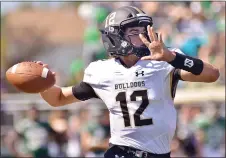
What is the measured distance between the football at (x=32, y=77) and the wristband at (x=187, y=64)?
106cm

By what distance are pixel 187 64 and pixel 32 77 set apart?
1.24 m

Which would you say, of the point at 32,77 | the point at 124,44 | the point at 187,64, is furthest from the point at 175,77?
the point at 32,77

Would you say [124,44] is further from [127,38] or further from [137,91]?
[137,91]

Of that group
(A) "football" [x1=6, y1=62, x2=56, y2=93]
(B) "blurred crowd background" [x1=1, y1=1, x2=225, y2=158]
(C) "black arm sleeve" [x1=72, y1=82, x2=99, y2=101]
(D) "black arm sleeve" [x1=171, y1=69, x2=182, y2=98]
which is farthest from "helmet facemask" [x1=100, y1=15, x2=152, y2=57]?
(B) "blurred crowd background" [x1=1, y1=1, x2=225, y2=158]

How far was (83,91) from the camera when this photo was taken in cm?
623

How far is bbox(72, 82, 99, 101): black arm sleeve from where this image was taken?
6199 millimetres

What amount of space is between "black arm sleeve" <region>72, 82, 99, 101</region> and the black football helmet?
36 centimetres

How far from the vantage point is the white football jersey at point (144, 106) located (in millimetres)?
5805

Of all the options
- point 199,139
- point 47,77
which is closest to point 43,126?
point 199,139

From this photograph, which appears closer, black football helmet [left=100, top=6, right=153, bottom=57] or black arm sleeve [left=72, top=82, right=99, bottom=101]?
black football helmet [left=100, top=6, right=153, bottom=57]

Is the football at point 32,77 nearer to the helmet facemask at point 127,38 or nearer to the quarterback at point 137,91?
the quarterback at point 137,91

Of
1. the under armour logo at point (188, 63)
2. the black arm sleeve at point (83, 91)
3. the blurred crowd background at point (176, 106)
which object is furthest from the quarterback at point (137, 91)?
the blurred crowd background at point (176, 106)

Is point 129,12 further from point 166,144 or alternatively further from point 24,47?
point 24,47

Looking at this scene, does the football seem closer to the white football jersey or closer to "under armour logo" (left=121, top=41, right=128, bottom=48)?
the white football jersey
